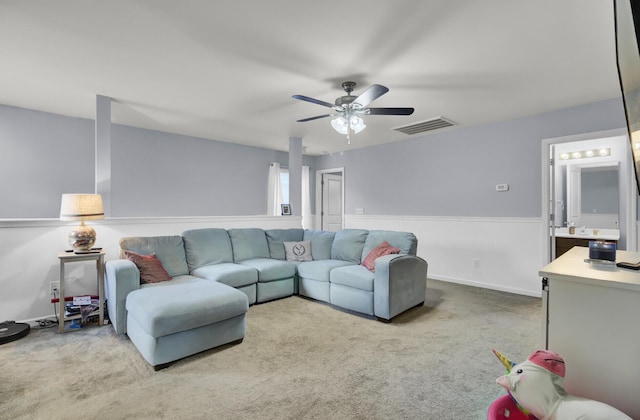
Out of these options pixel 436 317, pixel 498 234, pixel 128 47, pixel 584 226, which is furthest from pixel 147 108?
pixel 584 226

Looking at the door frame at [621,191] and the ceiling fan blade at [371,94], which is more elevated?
the ceiling fan blade at [371,94]

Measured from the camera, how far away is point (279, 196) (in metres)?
6.42

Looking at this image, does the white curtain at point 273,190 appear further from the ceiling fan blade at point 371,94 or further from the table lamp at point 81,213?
the ceiling fan blade at point 371,94

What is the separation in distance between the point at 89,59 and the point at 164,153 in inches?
99.8

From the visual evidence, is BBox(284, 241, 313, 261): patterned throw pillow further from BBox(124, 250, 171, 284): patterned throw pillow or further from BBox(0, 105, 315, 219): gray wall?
BBox(0, 105, 315, 219): gray wall

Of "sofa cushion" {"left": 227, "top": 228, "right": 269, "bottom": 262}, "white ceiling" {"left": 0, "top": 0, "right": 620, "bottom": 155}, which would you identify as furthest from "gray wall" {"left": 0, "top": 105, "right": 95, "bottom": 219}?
"sofa cushion" {"left": 227, "top": 228, "right": 269, "bottom": 262}

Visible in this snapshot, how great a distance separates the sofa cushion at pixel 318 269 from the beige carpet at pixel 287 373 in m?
0.62

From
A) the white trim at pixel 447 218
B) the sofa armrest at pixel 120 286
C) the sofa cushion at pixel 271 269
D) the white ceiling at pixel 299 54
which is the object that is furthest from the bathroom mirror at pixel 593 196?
the sofa armrest at pixel 120 286

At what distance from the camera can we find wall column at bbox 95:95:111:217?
3.42 metres

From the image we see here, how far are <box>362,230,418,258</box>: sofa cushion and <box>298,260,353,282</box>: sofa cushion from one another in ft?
1.13

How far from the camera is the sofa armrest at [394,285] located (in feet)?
9.95

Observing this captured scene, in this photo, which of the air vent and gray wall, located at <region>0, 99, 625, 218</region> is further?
the air vent

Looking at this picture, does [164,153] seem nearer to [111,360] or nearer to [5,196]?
[5,196]

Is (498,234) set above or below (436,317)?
above
